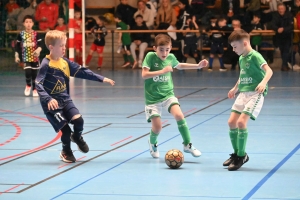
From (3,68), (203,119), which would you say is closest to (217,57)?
(3,68)

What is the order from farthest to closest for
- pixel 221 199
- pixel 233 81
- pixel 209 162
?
pixel 233 81 < pixel 209 162 < pixel 221 199

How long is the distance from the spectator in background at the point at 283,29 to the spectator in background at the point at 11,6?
30.2ft

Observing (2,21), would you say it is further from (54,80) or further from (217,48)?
(54,80)

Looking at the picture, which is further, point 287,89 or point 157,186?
point 287,89

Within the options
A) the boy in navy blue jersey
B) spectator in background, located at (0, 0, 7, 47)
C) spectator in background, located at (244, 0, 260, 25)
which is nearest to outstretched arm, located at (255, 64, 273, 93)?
the boy in navy blue jersey

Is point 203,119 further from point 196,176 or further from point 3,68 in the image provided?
point 3,68

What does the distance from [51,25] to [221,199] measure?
18060mm

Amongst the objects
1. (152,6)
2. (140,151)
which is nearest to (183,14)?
(152,6)

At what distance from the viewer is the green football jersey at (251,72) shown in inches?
333

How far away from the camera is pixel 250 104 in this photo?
27.6 ft

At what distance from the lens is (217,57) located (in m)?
25.5

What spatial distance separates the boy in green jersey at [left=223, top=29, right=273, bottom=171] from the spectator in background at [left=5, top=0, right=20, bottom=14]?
1781 cm

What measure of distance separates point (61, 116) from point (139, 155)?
48.6 inches

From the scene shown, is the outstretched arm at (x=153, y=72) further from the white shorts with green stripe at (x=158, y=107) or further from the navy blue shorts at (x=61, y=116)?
the navy blue shorts at (x=61, y=116)
